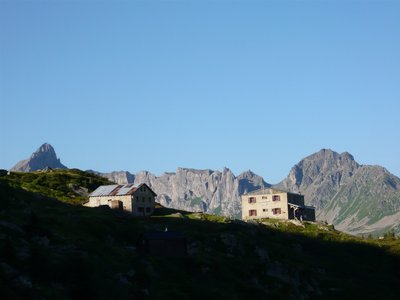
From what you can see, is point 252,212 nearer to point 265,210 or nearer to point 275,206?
point 265,210

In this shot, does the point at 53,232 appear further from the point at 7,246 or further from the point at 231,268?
the point at 231,268

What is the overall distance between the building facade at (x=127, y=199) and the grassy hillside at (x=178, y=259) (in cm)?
421

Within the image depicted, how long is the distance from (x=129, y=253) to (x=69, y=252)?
11542 millimetres

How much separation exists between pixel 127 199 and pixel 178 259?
1395 inches

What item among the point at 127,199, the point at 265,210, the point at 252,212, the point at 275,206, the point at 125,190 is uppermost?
the point at 125,190

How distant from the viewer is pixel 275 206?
156 meters

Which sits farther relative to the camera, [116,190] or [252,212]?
[252,212]

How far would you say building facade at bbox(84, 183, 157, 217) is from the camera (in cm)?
12538

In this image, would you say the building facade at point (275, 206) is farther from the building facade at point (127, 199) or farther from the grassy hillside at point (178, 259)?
the building facade at point (127, 199)

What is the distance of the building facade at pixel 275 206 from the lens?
154 meters

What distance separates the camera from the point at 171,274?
85938 mm

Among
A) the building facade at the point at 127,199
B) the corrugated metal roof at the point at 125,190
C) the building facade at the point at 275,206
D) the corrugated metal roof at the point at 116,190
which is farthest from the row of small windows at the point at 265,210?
the corrugated metal roof at the point at 125,190

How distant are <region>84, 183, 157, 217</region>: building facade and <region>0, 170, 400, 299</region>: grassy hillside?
4.21 meters

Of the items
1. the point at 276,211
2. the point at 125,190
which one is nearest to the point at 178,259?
the point at 125,190
